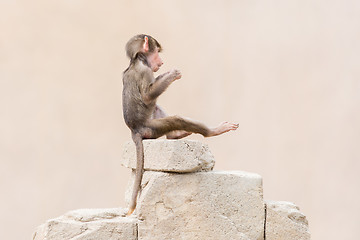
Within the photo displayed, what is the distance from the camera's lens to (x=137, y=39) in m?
5.29

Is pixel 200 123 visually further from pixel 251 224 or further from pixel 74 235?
pixel 74 235

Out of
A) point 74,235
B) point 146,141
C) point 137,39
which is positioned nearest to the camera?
point 74,235

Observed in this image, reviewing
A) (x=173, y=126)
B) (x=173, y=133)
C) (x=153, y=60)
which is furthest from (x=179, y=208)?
(x=153, y=60)

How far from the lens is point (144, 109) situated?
5055 millimetres

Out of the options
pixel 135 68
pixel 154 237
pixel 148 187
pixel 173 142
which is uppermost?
pixel 135 68

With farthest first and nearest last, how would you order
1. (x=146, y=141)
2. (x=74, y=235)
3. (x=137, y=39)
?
(x=137, y=39), (x=146, y=141), (x=74, y=235)

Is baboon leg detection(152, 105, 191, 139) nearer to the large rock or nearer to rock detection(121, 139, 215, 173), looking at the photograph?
rock detection(121, 139, 215, 173)

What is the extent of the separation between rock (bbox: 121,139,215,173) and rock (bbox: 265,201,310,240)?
0.78 meters

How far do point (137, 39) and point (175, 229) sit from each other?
1.89 metres

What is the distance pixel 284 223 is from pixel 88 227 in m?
1.85

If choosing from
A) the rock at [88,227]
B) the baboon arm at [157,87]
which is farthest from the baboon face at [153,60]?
the rock at [88,227]

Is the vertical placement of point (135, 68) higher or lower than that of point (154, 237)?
higher

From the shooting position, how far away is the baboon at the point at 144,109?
16.2 ft

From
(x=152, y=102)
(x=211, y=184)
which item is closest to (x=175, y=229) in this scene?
(x=211, y=184)
